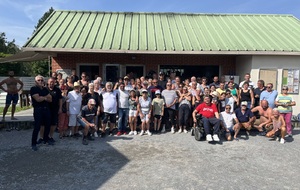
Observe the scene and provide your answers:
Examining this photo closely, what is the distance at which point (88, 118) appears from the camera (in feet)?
21.7

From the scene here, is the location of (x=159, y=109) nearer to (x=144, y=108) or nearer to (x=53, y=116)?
(x=144, y=108)

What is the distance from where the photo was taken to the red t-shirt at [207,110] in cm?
695

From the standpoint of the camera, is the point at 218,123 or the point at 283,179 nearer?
the point at 283,179

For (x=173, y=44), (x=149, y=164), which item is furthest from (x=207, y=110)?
(x=173, y=44)

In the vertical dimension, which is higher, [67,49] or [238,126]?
[67,49]

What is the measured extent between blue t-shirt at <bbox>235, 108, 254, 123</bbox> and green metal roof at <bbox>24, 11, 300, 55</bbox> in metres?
3.10

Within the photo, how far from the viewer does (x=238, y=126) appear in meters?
7.00

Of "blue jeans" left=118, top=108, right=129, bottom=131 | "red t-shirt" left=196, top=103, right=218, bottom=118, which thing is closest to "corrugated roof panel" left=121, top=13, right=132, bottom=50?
"blue jeans" left=118, top=108, right=129, bottom=131

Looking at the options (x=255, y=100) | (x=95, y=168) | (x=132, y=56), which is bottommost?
(x=95, y=168)

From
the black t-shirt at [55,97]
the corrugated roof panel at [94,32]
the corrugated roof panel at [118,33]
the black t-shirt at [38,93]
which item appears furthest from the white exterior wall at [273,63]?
the black t-shirt at [38,93]

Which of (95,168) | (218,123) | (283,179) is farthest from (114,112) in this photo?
(283,179)

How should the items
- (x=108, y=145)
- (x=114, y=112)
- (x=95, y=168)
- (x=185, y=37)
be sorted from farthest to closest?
(x=185, y=37)
(x=114, y=112)
(x=108, y=145)
(x=95, y=168)

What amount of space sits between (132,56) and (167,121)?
4.41 metres

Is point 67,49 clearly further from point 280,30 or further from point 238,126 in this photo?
point 280,30
